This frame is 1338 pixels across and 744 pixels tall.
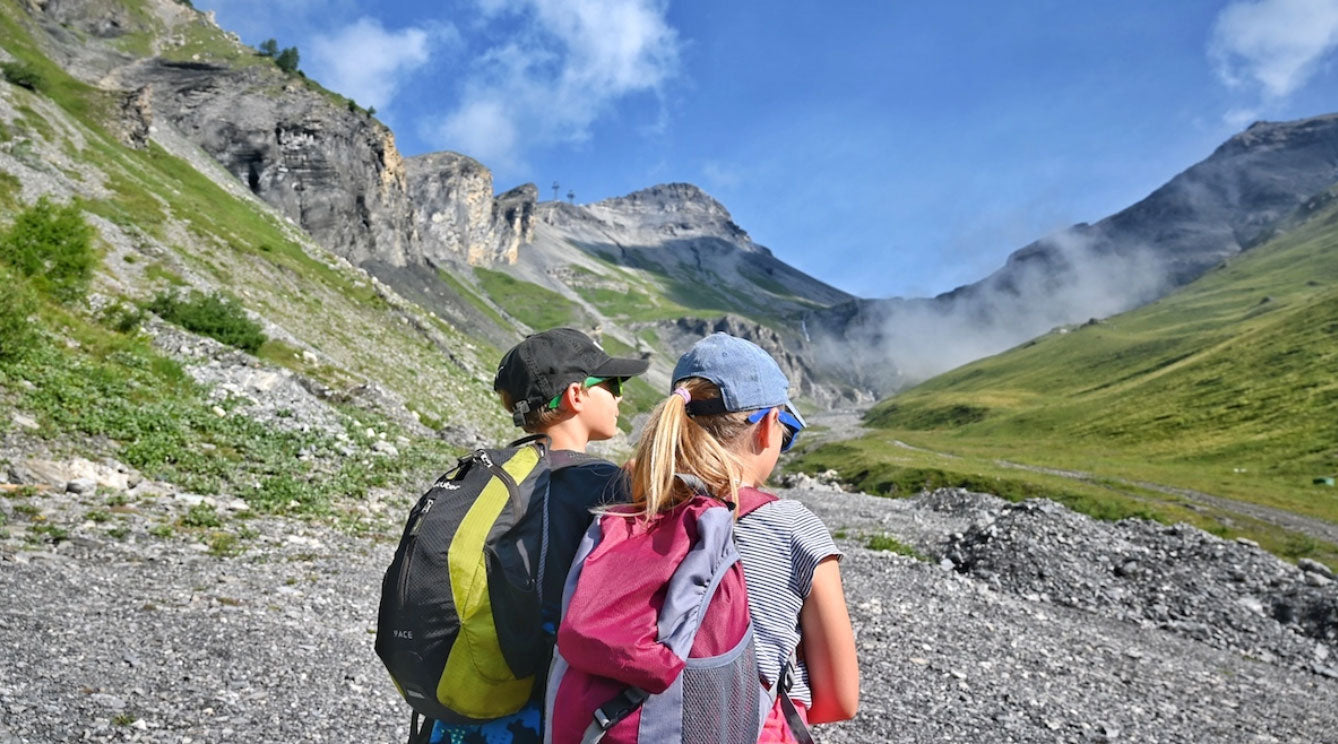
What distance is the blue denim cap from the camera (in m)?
3.74

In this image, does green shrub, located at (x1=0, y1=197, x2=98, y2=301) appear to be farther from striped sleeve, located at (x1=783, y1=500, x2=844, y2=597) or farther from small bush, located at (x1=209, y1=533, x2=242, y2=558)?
striped sleeve, located at (x1=783, y1=500, x2=844, y2=597)

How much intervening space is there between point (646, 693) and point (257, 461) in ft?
61.0

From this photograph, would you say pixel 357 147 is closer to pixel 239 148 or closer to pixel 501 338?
pixel 239 148

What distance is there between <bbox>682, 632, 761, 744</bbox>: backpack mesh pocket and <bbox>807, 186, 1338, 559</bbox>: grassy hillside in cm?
5594

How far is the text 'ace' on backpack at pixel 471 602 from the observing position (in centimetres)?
341

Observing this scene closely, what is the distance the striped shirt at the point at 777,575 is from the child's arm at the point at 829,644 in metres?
0.05

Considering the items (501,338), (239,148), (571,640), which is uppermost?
(239,148)

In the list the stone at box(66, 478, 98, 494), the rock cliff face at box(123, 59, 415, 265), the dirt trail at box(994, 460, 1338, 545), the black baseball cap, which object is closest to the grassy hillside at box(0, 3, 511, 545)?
the stone at box(66, 478, 98, 494)

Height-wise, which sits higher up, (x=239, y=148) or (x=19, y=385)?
(x=239, y=148)

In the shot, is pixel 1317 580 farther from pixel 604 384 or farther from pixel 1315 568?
pixel 604 384

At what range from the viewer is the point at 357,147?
339ft

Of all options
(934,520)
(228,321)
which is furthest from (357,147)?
(934,520)

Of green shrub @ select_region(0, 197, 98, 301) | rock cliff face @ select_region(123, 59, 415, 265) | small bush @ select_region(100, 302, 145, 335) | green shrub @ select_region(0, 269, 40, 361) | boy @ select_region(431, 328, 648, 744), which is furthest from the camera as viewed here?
rock cliff face @ select_region(123, 59, 415, 265)

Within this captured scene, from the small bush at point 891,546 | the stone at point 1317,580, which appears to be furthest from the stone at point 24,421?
the stone at point 1317,580
